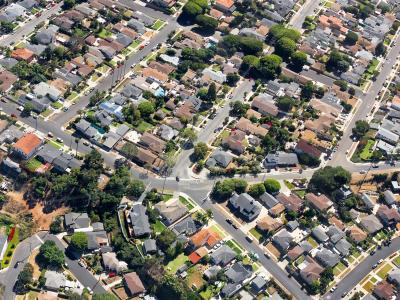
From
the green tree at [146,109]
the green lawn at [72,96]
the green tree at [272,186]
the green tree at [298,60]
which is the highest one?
the green tree at [298,60]

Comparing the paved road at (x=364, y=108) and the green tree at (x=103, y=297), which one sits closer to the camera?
the green tree at (x=103, y=297)

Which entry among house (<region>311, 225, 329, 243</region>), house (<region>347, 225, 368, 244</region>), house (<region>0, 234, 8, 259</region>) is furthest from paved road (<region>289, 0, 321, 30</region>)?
house (<region>0, 234, 8, 259</region>)

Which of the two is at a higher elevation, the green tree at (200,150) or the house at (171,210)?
the green tree at (200,150)

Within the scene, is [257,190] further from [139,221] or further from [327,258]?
[139,221]

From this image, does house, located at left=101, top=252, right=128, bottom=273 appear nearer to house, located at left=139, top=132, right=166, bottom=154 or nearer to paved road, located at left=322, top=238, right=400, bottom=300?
house, located at left=139, top=132, right=166, bottom=154

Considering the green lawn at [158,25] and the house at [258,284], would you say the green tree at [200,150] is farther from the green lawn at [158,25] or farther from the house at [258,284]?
the green lawn at [158,25]

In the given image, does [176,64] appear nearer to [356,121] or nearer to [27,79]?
[27,79]

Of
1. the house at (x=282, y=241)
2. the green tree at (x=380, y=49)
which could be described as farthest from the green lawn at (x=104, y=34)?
the green tree at (x=380, y=49)
